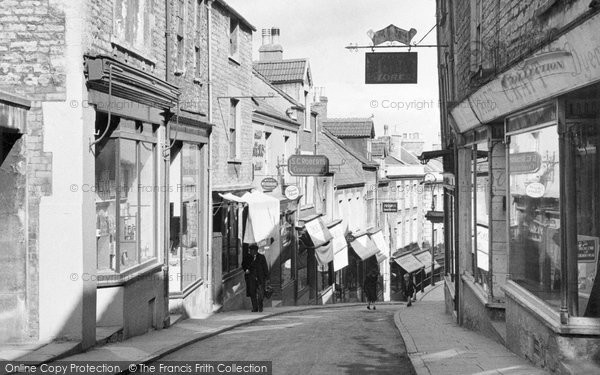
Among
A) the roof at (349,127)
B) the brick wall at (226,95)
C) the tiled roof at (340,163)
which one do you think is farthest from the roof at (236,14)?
the roof at (349,127)

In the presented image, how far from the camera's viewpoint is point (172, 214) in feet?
51.3

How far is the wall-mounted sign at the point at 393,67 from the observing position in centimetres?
1347

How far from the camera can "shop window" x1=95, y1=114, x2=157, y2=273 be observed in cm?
1153

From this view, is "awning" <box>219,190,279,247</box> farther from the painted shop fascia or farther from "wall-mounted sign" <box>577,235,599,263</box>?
→ "wall-mounted sign" <box>577,235,599,263</box>

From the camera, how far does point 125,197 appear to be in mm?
12398

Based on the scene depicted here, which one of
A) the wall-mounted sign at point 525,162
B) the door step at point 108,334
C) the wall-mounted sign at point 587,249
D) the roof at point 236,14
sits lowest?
the door step at point 108,334

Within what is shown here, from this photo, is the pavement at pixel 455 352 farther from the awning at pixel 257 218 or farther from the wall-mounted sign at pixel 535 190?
the awning at pixel 257 218

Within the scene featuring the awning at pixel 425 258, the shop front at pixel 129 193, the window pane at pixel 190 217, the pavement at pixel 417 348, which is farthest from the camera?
the awning at pixel 425 258

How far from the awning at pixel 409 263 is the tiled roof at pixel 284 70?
47.1 feet

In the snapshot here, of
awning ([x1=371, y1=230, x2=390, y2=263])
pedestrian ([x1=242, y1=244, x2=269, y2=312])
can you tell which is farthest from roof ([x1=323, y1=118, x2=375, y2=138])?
pedestrian ([x1=242, y1=244, x2=269, y2=312])

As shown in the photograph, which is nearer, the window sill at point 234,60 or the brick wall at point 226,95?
the brick wall at point 226,95

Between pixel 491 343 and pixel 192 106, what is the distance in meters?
8.70

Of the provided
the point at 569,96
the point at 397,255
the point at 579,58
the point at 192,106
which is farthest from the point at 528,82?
the point at 397,255

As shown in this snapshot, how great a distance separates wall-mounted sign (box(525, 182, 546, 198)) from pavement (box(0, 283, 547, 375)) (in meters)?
2.00
